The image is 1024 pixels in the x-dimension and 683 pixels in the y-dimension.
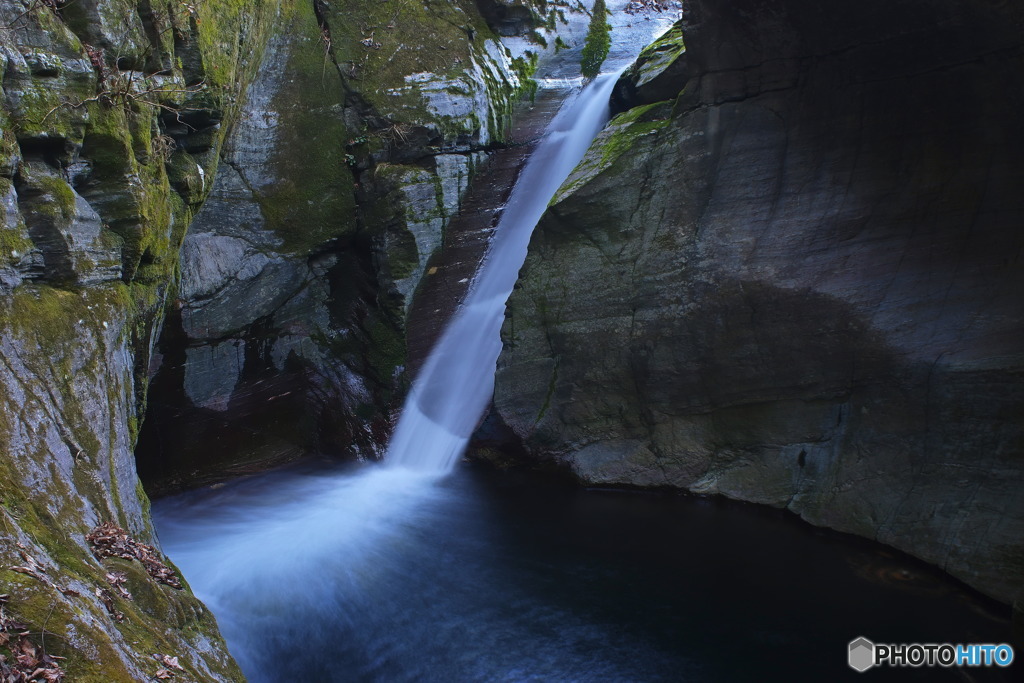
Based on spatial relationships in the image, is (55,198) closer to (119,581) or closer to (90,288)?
(90,288)

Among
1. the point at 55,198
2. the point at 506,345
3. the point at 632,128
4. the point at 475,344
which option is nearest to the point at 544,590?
the point at 506,345

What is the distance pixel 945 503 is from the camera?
6863 mm

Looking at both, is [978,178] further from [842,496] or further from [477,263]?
[477,263]

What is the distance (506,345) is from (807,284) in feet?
11.5

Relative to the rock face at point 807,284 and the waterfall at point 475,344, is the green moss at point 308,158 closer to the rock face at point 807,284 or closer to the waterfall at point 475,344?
the waterfall at point 475,344

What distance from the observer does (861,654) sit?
5.63 m

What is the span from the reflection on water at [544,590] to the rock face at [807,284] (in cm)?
60

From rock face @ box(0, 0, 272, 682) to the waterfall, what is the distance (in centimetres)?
354

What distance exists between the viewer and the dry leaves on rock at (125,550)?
457 centimetres

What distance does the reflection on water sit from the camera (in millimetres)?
5770

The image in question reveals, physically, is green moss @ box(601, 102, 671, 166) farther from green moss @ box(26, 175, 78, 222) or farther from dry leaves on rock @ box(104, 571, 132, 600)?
dry leaves on rock @ box(104, 571, 132, 600)

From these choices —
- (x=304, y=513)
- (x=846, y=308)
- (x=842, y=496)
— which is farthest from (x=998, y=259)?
(x=304, y=513)

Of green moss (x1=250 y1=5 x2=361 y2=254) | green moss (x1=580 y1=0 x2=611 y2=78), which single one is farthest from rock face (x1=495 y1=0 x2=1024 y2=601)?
green moss (x1=250 y1=5 x2=361 y2=254)

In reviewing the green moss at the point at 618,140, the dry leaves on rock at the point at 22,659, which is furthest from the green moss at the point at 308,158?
the dry leaves on rock at the point at 22,659
